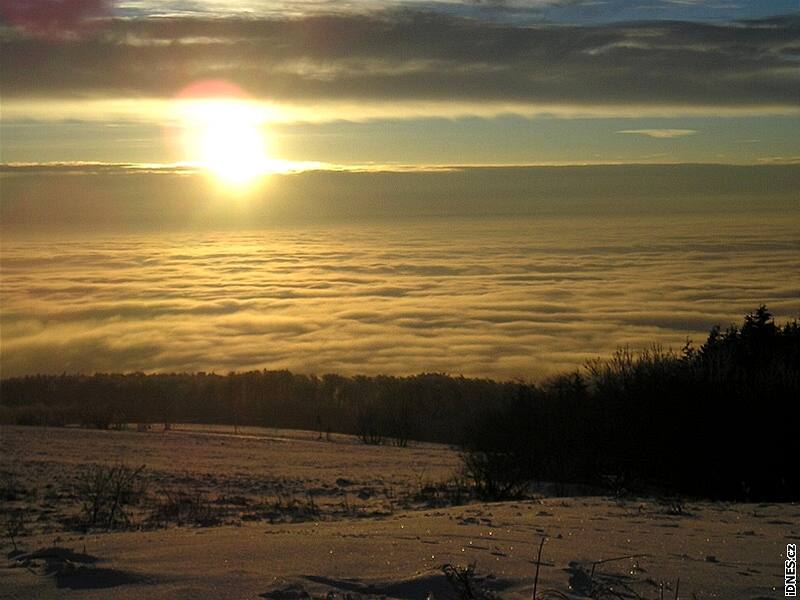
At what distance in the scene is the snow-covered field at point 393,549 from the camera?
5734mm

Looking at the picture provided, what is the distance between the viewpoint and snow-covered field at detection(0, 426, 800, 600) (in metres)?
5.73

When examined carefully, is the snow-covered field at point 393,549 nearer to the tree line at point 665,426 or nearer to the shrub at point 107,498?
the shrub at point 107,498

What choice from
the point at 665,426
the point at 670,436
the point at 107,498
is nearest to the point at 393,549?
the point at 107,498

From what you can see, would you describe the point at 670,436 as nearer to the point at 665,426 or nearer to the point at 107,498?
the point at 665,426

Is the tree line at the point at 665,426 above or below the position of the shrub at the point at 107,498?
above

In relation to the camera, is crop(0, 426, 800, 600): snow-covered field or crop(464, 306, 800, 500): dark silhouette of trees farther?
crop(464, 306, 800, 500): dark silhouette of trees

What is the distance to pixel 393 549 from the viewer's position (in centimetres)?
693

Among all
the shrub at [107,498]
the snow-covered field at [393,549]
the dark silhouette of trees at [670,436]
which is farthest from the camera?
the dark silhouette of trees at [670,436]

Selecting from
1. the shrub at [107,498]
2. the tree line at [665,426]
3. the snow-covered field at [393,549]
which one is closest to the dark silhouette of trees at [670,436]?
the tree line at [665,426]

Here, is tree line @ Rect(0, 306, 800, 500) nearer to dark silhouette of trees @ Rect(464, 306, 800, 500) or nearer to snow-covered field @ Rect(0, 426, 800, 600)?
dark silhouette of trees @ Rect(464, 306, 800, 500)

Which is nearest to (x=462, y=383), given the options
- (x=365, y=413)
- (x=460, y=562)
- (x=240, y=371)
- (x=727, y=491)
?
(x=365, y=413)

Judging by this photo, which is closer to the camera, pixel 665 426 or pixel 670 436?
pixel 670 436

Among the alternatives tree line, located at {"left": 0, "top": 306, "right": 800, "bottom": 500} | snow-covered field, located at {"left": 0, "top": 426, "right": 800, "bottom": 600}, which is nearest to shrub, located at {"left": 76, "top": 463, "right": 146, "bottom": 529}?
snow-covered field, located at {"left": 0, "top": 426, "right": 800, "bottom": 600}

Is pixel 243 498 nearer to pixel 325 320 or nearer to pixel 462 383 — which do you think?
pixel 462 383
